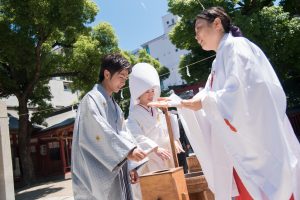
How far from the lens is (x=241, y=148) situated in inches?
81.8

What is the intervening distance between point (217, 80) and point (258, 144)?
522 mm

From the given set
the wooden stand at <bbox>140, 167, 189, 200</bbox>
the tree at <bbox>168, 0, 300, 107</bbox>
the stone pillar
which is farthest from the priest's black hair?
the tree at <bbox>168, 0, 300, 107</bbox>

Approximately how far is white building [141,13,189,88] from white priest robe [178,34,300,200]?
43.1 metres

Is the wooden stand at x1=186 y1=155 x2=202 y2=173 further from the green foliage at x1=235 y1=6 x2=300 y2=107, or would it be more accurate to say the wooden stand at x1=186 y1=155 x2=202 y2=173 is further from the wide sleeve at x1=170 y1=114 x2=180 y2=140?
the green foliage at x1=235 y1=6 x2=300 y2=107

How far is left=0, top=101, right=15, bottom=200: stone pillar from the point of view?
20.5ft

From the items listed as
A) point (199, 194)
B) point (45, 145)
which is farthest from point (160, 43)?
point (199, 194)

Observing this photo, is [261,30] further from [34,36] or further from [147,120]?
[147,120]

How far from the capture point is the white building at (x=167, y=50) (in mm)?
45781

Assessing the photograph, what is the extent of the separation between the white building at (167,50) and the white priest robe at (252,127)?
141 ft

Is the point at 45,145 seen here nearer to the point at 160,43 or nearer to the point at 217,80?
the point at 217,80

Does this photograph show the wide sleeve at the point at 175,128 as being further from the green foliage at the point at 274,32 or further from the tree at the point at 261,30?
the green foliage at the point at 274,32

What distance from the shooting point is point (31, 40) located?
47.9 feet

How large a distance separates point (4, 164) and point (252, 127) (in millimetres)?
5674

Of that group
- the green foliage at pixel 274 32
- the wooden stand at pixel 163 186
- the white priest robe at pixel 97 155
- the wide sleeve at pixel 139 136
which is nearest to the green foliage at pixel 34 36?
the green foliage at pixel 274 32
